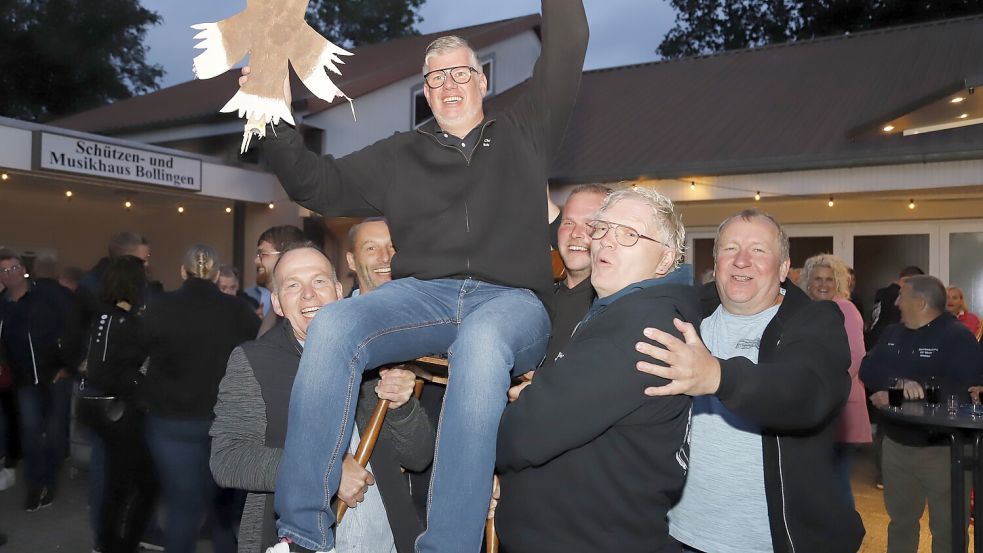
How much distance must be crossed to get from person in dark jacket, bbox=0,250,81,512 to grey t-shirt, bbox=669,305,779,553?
5725mm

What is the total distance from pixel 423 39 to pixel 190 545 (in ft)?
54.4

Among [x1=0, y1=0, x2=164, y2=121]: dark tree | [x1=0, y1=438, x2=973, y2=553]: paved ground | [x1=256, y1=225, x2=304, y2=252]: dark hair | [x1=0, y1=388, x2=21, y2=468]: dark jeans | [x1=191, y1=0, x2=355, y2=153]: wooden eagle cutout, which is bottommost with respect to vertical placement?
[x1=0, y1=438, x2=973, y2=553]: paved ground

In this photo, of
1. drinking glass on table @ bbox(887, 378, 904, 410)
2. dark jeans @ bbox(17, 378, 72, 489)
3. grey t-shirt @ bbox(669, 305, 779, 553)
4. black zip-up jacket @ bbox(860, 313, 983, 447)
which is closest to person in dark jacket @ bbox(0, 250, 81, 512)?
dark jeans @ bbox(17, 378, 72, 489)

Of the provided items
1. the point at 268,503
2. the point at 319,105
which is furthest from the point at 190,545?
the point at 319,105

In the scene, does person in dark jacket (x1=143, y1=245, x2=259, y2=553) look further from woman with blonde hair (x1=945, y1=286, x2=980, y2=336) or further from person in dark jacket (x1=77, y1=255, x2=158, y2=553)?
woman with blonde hair (x1=945, y1=286, x2=980, y2=336)

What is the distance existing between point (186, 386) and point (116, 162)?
794cm

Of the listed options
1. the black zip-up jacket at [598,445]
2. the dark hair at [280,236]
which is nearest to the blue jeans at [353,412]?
the black zip-up jacket at [598,445]

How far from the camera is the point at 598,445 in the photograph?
2.00 meters

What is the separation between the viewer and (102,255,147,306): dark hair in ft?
16.6

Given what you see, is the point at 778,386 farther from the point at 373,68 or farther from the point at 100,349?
the point at 373,68

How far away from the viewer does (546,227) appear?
8.57 feet

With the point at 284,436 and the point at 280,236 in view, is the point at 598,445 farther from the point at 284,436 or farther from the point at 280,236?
the point at 280,236

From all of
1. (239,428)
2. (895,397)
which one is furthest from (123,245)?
(895,397)

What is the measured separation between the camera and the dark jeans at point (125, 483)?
15.9 feet
